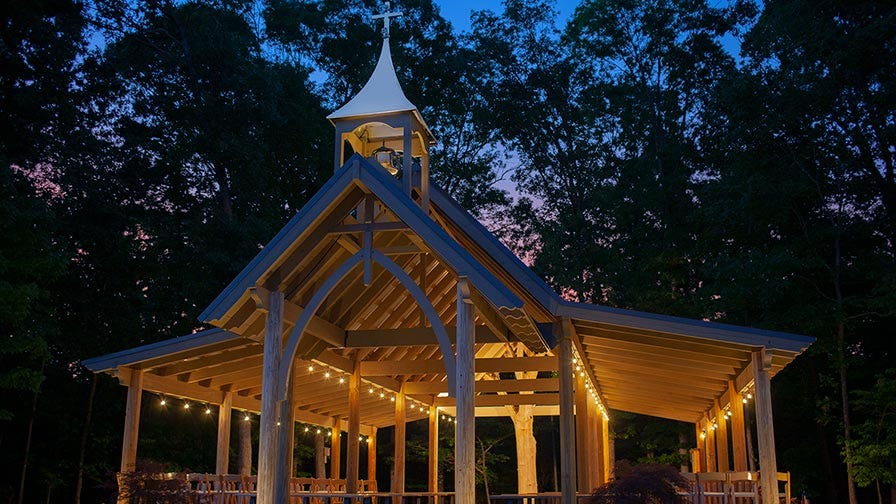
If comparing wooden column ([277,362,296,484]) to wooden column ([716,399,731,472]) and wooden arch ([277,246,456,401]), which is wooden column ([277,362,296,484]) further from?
wooden column ([716,399,731,472])

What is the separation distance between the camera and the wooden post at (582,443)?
13438 millimetres

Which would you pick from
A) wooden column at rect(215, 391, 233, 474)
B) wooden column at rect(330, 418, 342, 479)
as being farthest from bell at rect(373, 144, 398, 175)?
wooden column at rect(330, 418, 342, 479)

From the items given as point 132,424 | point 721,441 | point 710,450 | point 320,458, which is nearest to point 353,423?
point 132,424

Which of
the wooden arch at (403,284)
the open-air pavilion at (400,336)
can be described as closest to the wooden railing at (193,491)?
the open-air pavilion at (400,336)

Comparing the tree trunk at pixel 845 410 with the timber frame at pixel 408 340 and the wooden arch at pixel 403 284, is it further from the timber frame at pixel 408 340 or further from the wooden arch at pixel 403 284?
the wooden arch at pixel 403 284

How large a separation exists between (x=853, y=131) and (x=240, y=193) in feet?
53.0

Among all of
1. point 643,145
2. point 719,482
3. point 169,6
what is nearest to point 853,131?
point 643,145

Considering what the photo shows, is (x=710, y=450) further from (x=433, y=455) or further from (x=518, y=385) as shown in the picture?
(x=518, y=385)

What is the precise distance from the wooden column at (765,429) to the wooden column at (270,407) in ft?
19.3

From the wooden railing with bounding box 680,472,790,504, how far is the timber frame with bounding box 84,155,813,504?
52 centimetres

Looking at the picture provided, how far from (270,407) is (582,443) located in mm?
6534

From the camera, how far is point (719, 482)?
11688 millimetres

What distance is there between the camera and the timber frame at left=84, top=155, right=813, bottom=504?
31.0 ft

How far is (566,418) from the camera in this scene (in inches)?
428
